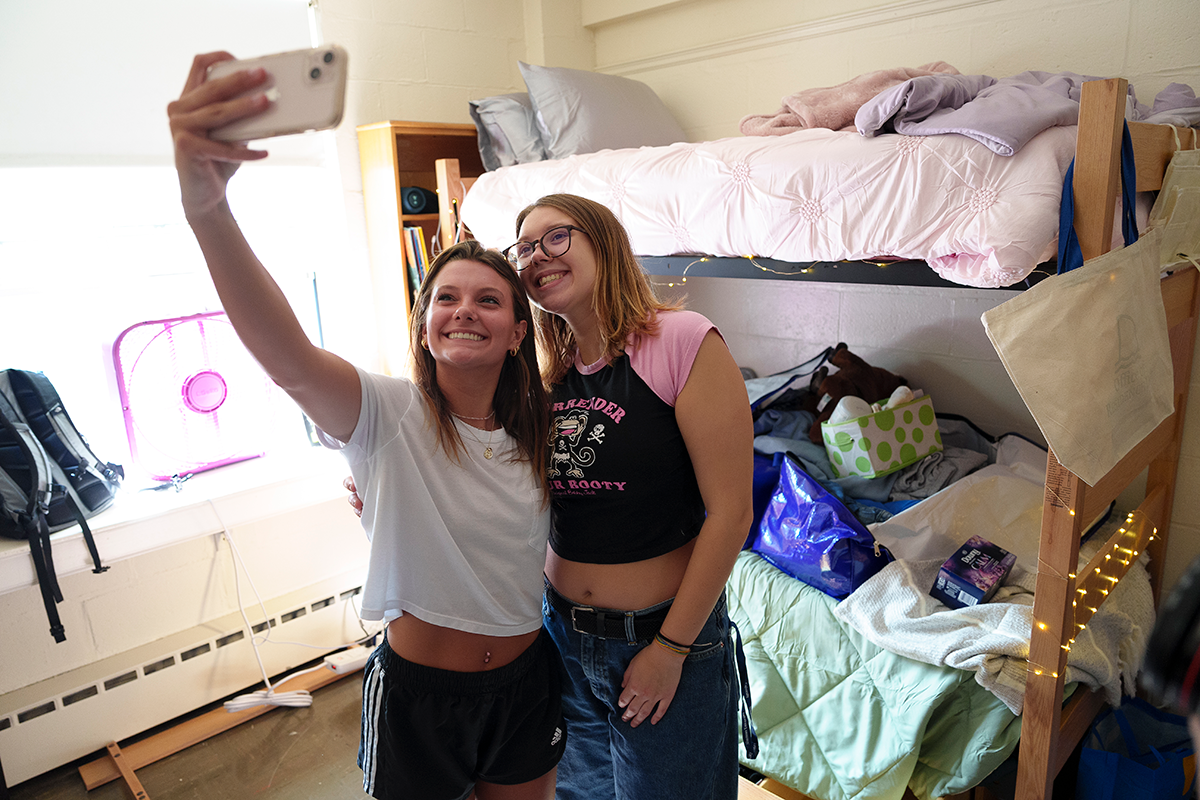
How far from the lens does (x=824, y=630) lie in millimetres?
1839

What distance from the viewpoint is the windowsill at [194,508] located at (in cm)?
207

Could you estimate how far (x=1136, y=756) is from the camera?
174cm

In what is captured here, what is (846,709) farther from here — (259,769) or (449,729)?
(259,769)

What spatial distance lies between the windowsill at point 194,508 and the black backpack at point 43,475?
0.12ft

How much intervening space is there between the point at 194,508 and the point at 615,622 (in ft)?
5.34

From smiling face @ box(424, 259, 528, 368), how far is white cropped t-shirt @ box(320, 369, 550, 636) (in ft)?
0.30

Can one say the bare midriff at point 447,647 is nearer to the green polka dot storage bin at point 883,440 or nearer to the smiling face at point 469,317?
the smiling face at point 469,317

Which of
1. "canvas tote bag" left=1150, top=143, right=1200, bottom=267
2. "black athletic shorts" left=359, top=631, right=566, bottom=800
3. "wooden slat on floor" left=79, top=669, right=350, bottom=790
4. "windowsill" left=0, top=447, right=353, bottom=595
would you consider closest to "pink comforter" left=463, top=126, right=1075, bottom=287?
"canvas tote bag" left=1150, top=143, right=1200, bottom=267

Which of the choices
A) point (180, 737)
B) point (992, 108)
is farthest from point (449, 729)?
point (180, 737)

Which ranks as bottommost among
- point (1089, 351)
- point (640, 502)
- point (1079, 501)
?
point (1079, 501)

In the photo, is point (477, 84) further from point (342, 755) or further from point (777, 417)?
point (342, 755)

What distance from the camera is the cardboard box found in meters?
1.69

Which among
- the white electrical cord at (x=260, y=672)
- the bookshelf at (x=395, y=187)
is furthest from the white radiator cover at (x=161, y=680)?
the bookshelf at (x=395, y=187)

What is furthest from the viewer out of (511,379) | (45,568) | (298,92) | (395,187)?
(395,187)
